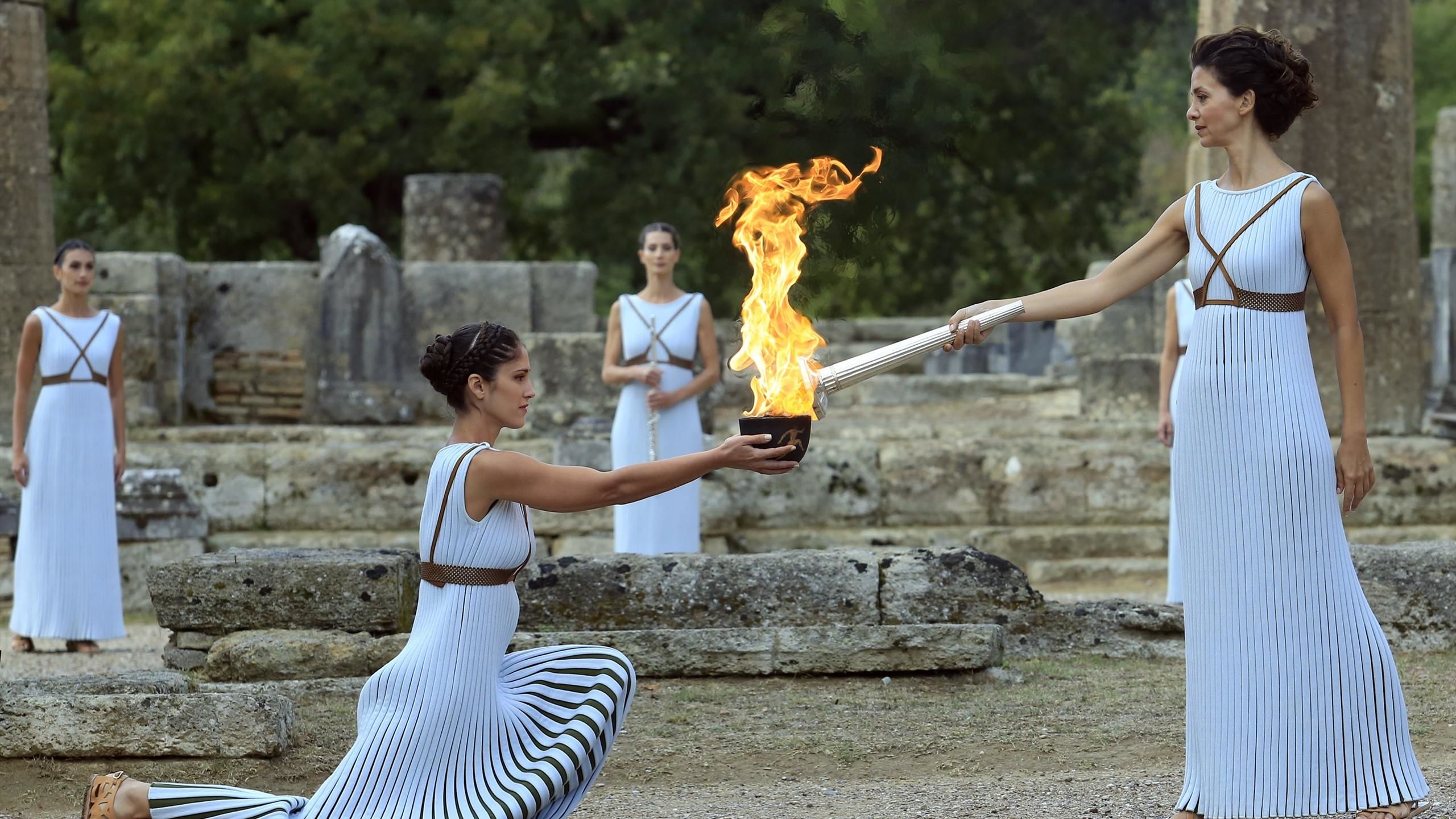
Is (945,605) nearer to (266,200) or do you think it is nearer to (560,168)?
(266,200)

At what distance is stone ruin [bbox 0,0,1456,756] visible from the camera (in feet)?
20.4

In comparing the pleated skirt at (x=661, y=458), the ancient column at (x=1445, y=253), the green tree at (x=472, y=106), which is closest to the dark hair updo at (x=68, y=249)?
the pleated skirt at (x=661, y=458)

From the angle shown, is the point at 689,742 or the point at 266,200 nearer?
the point at 689,742

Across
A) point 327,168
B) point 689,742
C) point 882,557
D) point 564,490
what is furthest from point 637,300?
point 327,168

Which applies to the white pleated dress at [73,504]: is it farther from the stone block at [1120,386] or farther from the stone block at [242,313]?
the stone block at [1120,386]

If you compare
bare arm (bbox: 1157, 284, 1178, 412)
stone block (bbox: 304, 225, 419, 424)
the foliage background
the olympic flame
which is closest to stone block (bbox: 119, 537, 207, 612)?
stone block (bbox: 304, 225, 419, 424)

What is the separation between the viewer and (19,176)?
11.3 m

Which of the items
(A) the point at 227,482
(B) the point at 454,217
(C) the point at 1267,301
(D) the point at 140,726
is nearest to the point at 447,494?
(D) the point at 140,726

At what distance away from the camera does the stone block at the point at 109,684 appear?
5.33 meters

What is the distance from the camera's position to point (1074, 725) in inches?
220

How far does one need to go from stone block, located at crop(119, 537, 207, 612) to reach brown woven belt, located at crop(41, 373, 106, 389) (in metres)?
1.86

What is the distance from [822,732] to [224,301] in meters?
8.60

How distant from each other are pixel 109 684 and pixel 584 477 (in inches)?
98.3

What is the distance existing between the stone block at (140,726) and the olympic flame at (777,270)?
176cm
